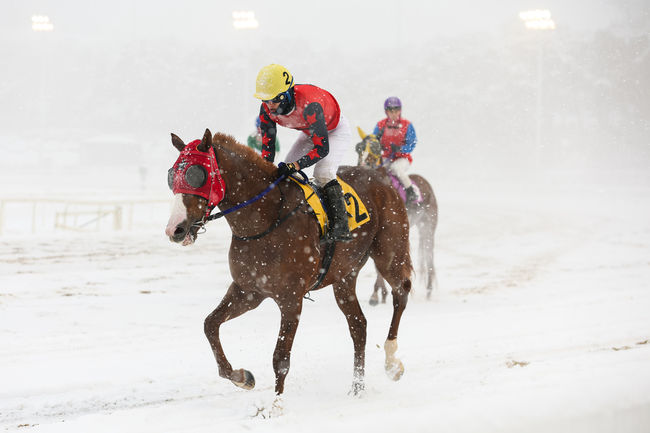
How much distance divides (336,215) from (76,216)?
14320mm

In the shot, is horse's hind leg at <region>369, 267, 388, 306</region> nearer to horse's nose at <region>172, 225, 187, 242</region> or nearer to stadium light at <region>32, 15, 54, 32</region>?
horse's nose at <region>172, 225, 187, 242</region>

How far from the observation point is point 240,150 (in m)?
4.41

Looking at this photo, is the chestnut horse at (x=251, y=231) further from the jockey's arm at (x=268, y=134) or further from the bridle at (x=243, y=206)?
the jockey's arm at (x=268, y=134)

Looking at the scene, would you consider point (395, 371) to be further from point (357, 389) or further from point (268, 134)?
point (268, 134)

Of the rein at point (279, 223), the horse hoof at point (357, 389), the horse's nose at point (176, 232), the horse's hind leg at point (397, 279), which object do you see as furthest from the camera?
the horse's hind leg at point (397, 279)

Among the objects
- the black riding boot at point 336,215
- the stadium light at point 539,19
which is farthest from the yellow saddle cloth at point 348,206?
the stadium light at point 539,19

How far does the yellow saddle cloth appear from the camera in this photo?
187 inches

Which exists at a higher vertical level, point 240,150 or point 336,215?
point 240,150

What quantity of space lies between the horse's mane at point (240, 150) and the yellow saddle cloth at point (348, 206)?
0.27 metres

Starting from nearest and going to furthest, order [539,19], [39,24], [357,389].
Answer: [357,389], [539,19], [39,24]

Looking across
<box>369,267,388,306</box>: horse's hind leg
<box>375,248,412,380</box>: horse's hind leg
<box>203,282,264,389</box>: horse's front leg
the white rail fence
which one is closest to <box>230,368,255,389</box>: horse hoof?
<box>203,282,264,389</box>: horse's front leg

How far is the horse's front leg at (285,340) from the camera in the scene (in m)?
4.35

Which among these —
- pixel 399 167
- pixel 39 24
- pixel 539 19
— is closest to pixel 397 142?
pixel 399 167

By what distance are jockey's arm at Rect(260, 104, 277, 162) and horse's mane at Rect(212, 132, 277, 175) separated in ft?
0.91
